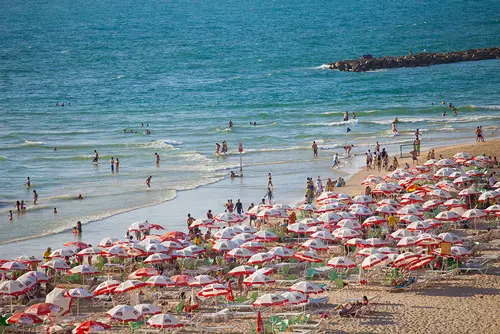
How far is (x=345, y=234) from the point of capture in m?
23.6

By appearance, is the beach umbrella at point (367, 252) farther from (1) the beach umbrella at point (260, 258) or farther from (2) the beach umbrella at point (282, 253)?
(1) the beach umbrella at point (260, 258)

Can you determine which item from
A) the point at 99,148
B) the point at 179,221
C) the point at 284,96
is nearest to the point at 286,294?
the point at 179,221

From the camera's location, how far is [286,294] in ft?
61.2

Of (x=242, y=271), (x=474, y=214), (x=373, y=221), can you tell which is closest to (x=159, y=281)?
(x=242, y=271)

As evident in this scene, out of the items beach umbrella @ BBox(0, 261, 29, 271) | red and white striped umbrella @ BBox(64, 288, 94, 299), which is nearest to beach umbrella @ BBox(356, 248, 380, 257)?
red and white striped umbrella @ BBox(64, 288, 94, 299)

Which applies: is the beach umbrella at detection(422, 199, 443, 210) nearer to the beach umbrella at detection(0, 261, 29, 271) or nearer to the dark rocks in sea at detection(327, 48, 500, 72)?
the beach umbrella at detection(0, 261, 29, 271)

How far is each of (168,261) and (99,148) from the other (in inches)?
1082

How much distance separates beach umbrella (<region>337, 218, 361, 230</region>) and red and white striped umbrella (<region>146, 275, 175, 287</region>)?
6332 mm

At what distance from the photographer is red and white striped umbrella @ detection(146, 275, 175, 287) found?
2039 centimetres

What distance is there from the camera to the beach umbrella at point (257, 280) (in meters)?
19.8

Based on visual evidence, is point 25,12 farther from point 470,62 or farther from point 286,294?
point 286,294

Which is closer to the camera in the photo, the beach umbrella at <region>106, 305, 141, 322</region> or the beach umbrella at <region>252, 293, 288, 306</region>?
the beach umbrella at <region>106, 305, 141, 322</region>

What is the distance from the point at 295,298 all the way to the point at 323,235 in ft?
18.0

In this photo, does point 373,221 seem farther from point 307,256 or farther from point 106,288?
point 106,288
